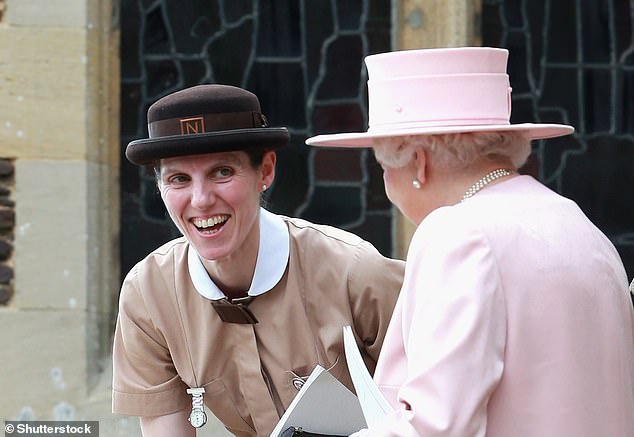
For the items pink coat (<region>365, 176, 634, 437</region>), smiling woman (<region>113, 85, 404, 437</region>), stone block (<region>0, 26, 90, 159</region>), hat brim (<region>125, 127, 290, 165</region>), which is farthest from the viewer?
stone block (<region>0, 26, 90, 159</region>)

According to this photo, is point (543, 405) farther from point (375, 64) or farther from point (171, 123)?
point (171, 123)

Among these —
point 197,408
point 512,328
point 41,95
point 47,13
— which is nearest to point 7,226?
point 41,95

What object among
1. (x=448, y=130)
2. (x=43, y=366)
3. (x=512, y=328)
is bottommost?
(x=43, y=366)

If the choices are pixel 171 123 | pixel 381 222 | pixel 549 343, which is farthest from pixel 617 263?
pixel 381 222

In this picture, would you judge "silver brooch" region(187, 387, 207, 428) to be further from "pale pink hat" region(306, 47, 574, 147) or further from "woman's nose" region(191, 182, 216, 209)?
"pale pink hat" region(306, 47, 574, 147)

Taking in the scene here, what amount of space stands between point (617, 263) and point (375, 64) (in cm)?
59

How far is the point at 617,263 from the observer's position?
104 inches

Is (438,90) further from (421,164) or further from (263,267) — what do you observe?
(263,267)

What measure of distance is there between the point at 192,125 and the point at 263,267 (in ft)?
1.37

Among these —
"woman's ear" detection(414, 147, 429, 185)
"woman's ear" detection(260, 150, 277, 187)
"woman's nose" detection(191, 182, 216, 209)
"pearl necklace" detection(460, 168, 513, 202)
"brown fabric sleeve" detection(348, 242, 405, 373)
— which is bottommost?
"brown fabric sleeve" detection(348, 242, 405, 373)

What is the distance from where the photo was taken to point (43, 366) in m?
5.99

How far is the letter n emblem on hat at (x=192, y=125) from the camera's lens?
348 centimetres

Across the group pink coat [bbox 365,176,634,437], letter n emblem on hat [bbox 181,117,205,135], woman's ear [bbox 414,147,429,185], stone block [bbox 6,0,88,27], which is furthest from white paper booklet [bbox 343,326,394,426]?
stone block [bbox 6,0,88,27]

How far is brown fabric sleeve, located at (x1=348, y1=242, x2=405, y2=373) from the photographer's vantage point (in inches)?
144
